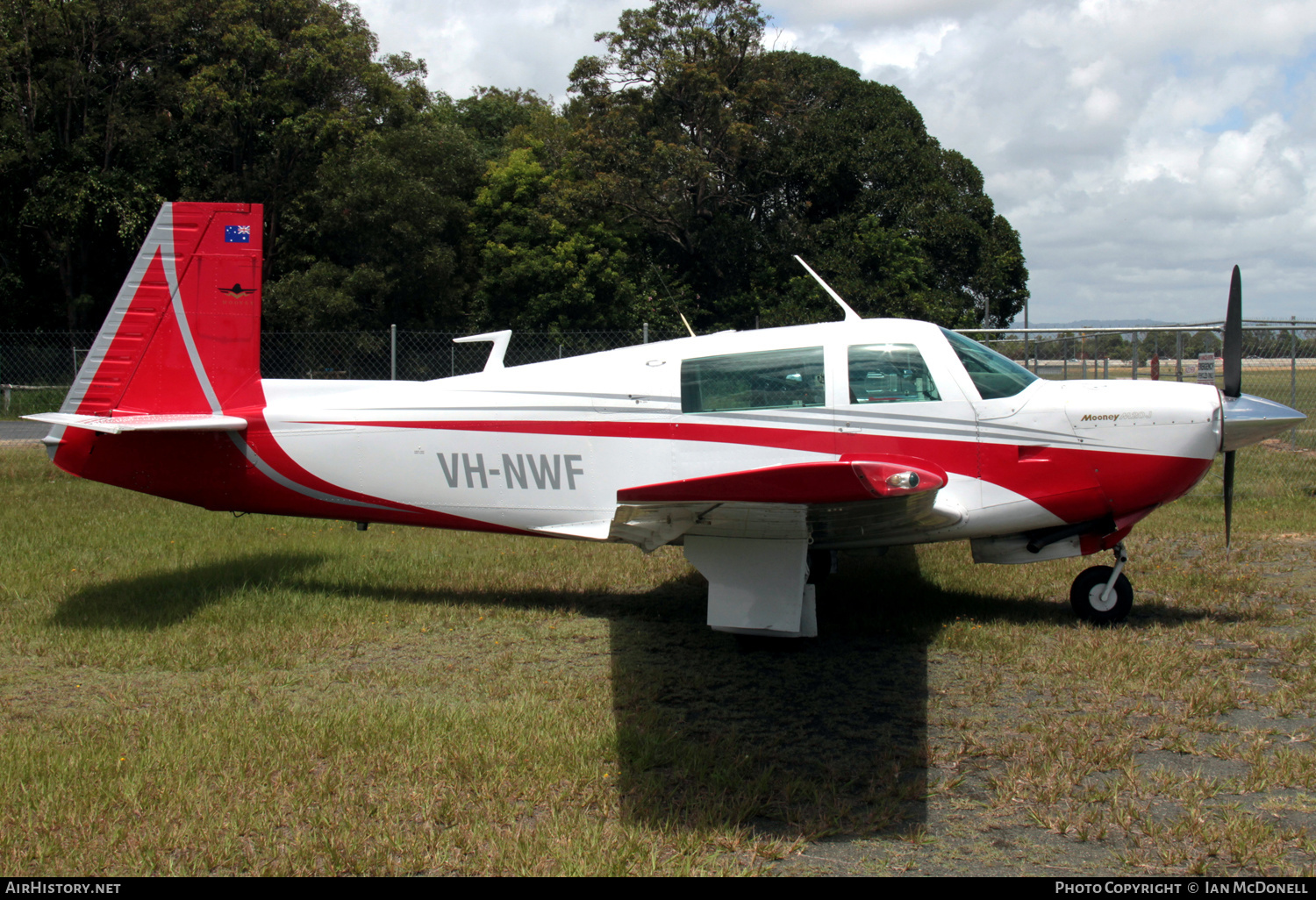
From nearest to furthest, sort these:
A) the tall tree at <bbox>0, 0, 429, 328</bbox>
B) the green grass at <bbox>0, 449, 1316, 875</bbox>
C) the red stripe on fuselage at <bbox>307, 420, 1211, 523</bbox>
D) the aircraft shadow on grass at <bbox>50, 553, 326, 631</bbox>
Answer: the green grass at <bbox>0, 449, 1316, 875</bbox> < the red stripe on fuselage at <bbox>307, 420, 1211, 523</bbox> < the aircraft shadow on grass at <bbox>50, 553, 326, 631</bbox> < the tall tree at <bbox>0, 0, 429, 328</bbox>

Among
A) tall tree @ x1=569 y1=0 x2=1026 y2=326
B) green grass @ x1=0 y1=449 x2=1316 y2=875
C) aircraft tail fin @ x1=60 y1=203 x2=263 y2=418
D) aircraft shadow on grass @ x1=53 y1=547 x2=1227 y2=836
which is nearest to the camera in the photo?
green grass @ x1=0 y1=449 x2=1316 y2=875

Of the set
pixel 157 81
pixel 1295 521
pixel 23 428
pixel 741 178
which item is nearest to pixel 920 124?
pixel 741 178

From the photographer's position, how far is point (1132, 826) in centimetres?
355

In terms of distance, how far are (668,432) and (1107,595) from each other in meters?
3.24

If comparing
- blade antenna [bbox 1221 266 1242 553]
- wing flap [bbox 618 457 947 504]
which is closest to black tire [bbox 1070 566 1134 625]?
blade antenna [bbox 1221 266 1242 553]

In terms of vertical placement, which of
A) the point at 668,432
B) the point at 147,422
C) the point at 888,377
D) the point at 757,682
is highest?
the point at 888,377

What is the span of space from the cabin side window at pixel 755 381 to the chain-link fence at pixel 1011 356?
7.44 metres

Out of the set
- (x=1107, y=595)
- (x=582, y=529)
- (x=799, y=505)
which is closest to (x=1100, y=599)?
(x=1107, y=595)

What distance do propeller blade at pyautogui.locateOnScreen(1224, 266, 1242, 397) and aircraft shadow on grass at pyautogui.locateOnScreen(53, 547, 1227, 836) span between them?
1.65 m

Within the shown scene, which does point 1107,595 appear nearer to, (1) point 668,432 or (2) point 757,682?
(2) point 757,682

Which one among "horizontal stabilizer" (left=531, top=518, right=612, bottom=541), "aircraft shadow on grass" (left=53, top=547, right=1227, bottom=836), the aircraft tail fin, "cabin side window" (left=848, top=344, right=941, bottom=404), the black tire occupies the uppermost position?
the aircraft tail fin

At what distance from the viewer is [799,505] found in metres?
4.18

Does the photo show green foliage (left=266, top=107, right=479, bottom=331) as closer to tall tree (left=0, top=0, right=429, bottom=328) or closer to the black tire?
tall tree (left=0, top=0, right=429, bottom=328)

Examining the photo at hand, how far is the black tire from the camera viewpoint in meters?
6.14
